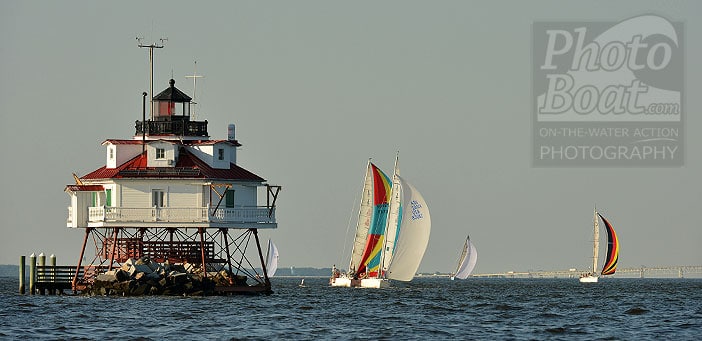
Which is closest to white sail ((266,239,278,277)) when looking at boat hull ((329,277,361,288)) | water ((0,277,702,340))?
boat hull ((329,277,361,288))

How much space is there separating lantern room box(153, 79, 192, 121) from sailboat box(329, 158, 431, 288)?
122ft

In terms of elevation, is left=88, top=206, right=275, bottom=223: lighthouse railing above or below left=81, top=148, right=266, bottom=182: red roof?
below

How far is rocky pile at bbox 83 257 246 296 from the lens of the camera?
7900cm

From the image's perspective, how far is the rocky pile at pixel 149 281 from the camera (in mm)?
79000

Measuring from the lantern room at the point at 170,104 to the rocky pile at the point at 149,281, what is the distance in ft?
26.1

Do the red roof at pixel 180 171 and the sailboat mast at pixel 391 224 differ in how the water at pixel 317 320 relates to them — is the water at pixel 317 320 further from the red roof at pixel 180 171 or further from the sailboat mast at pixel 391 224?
the sailboat mast at pixel 391 224

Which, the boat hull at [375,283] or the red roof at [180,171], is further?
the boat hull at [375,283]

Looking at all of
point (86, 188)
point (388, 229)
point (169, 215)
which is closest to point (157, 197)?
point (169, 215)

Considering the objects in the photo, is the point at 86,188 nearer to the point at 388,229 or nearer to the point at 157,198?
the point at 157,198

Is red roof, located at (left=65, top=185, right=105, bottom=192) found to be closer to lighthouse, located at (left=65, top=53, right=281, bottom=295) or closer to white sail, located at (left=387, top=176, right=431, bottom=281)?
lighthouse, located at (left=65, top=53, right=281, bottom=295)

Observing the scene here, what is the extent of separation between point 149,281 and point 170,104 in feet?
33.4

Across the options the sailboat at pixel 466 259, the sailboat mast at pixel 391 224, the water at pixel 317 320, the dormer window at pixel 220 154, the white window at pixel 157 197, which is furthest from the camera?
the sailboat at pixel 466 259

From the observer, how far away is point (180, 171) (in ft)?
263

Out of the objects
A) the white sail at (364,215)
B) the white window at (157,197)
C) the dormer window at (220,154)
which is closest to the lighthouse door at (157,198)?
the white window at (157,197)
